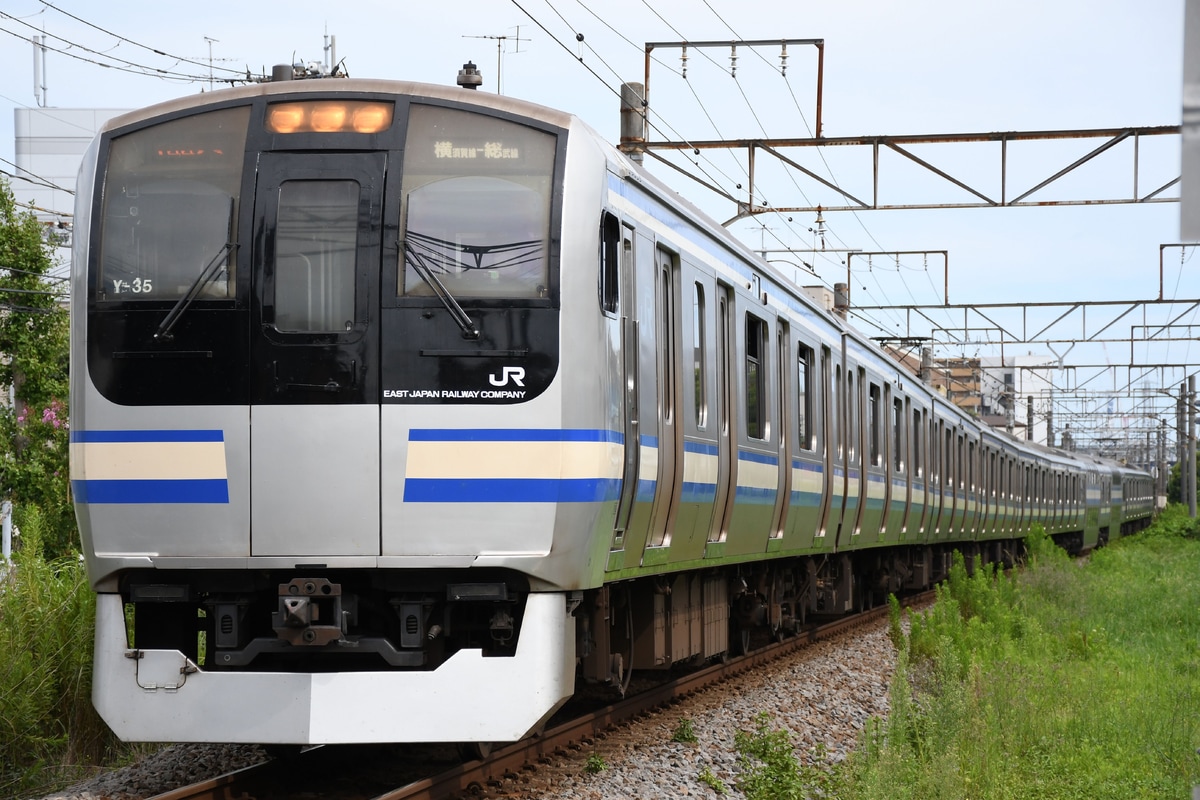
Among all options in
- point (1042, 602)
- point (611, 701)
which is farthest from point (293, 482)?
point (1042, 602)

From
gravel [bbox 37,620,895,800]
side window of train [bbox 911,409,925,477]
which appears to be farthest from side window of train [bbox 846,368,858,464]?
side window of train [bbox 911,409,925,477]

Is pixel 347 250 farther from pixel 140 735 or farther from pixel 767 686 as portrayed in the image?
pixel 767 686

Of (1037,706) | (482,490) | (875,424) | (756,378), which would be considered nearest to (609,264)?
(482,490)

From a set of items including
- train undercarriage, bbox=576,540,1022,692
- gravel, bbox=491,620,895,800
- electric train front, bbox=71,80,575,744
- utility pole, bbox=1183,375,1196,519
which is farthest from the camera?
utility pole, bbox=1183,375,1196,519

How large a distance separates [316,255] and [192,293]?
57 centimetres

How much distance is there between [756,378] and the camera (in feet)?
35.0

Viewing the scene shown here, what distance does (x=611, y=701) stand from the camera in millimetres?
10164

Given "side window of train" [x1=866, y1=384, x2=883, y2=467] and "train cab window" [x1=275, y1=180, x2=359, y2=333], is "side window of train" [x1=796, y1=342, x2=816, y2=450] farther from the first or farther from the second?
"train cab window" [x1=275, y1=180, x2=359, y2=333]

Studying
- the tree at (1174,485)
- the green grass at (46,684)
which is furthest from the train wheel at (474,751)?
the tree at (1174,485)

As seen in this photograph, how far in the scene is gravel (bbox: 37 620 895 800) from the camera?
721cm

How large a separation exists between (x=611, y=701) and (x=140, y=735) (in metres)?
4.35

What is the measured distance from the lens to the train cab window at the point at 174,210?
261 inches

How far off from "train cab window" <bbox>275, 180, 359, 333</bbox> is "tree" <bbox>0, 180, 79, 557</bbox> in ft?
43.8

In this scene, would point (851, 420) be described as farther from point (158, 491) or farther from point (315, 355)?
point (158, 491)
